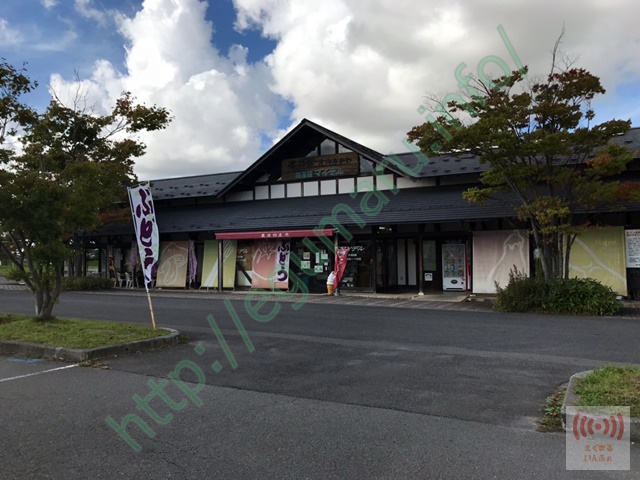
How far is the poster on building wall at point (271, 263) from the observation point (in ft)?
60.5

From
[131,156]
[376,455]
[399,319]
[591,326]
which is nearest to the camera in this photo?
[376,455]

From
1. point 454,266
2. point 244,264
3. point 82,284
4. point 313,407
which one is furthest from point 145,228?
point 82,284

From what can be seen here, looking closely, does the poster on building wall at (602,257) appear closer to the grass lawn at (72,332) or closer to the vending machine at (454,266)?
the vending machine at (454,266)

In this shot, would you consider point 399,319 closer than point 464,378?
No

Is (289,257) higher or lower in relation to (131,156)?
lower

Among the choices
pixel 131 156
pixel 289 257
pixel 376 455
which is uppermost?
pixel 131 156

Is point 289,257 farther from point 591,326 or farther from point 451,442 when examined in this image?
point 451,442

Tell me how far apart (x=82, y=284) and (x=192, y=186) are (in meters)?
7.39

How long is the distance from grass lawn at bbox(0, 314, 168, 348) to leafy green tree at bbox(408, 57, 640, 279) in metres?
8.45

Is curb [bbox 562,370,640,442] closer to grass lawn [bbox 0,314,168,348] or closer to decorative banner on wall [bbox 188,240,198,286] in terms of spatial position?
grass lawn [bbox 0,314,168,348]

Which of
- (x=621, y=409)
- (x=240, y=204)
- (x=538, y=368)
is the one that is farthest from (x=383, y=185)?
(x=621, y=409)

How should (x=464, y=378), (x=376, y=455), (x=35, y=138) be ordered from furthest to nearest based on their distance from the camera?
(x=35, y=138)
(x=464, y=378)
(x=376, y=455)

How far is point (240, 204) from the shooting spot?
21.4 metres

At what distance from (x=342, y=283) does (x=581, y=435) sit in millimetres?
13921
